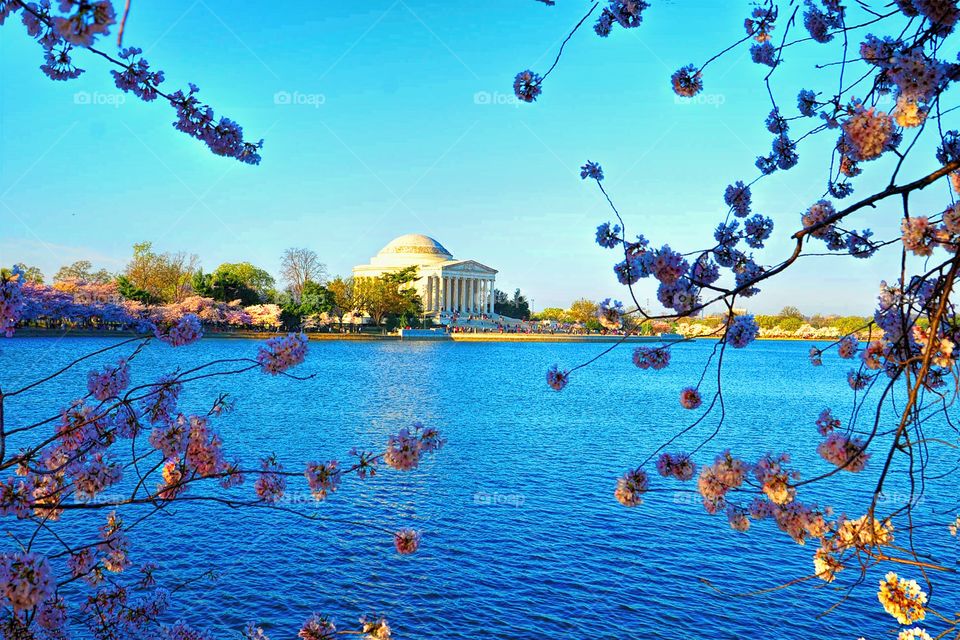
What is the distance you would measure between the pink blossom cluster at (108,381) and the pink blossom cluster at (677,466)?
331cm

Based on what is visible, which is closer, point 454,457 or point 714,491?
point 714,491

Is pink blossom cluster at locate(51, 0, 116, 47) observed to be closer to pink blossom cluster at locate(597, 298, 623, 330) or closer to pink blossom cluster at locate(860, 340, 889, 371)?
pink blossom cluster at locate(597, 298, 623, 330)

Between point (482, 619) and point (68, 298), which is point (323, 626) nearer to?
point (482, 619)

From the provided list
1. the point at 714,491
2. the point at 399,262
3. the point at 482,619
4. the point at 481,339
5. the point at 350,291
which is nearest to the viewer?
the point at 714,491

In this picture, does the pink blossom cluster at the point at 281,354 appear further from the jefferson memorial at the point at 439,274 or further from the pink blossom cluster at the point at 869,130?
the jefferson memorial at the point at 439,274

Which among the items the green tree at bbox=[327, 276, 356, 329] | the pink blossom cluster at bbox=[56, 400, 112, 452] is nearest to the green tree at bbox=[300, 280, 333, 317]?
the green tree at bbox=[327, 276, 356, 329]

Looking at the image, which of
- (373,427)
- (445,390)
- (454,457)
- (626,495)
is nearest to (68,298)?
(445,390)

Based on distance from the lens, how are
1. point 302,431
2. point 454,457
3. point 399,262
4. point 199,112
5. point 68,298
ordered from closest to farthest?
point 199,112
point 454,457
point 302,431
point 68,298
point 399,262

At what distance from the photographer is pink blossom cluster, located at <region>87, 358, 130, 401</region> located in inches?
173

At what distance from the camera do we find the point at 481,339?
99562mm

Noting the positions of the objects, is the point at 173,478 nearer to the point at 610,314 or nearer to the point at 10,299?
Answer: the point at 10,299

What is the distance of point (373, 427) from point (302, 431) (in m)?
2.50

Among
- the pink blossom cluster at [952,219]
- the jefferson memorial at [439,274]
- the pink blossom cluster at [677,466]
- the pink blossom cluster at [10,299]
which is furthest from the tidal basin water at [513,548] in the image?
the jefferson memorial at [439,274]

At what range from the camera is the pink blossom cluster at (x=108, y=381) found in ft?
14.4
